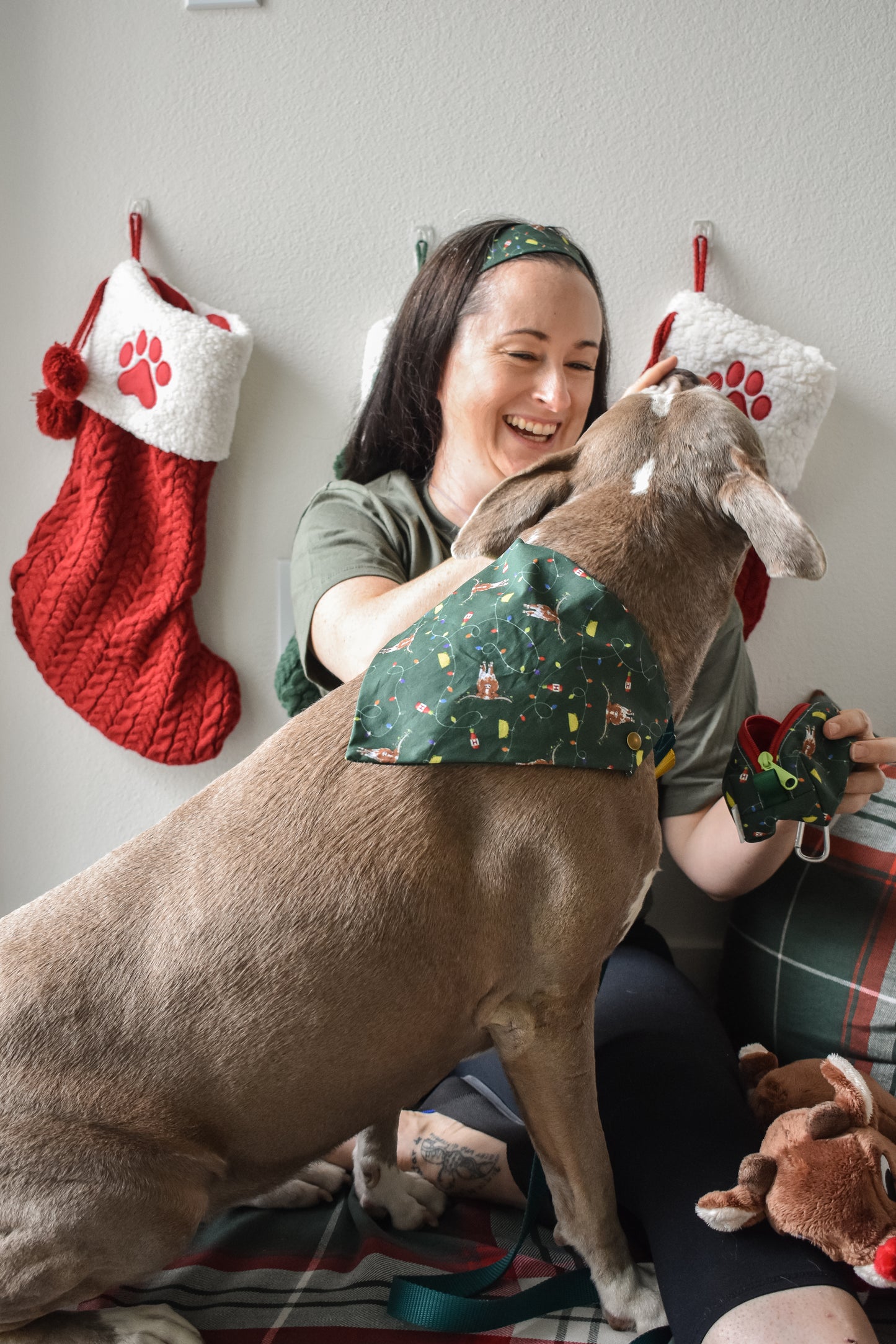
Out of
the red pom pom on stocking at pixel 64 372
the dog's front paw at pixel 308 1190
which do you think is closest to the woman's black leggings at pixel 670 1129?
the dog's front paw at pixel 308 1190

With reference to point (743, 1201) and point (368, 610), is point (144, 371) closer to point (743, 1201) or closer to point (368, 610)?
point (368, 610)

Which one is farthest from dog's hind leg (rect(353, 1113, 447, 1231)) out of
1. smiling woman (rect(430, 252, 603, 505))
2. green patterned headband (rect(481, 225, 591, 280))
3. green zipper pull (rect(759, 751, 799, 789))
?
green patterned headband (rect(481, 225, 591, 280))

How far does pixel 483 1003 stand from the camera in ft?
3.70

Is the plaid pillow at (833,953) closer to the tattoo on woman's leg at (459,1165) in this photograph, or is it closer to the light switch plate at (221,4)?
the tattoo on woman's leg at (459,1165)

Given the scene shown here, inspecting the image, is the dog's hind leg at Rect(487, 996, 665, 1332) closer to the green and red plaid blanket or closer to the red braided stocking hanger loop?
the green and red plaid blanket

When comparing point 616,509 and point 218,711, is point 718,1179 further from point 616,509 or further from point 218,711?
point 218,711

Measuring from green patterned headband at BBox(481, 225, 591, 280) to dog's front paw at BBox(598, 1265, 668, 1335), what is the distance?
1561 mm

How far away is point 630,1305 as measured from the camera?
121 centimetres

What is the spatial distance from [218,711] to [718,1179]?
1312 mm

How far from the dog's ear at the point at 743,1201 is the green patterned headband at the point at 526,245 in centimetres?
142

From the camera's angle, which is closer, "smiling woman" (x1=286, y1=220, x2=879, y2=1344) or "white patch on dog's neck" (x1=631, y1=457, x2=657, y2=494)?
"white patch on dog's neck" (x1=631, y1=457, x2=657, y2=494)

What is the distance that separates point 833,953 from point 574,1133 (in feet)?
2.64

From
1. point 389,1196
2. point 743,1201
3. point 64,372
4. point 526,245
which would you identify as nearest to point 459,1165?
point 389,1196

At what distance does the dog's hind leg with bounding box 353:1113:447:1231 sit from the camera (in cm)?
140
